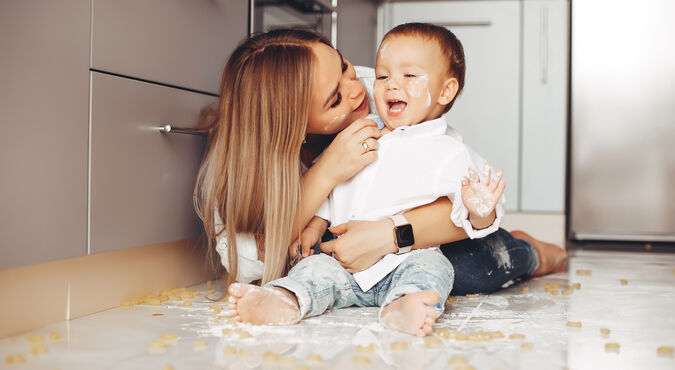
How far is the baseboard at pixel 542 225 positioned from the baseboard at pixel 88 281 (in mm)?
1423

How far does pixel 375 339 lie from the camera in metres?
1.10

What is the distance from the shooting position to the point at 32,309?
3.80 feet

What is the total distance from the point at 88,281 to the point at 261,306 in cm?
37

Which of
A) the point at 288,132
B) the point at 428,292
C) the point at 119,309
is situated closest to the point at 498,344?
the point at 428,292

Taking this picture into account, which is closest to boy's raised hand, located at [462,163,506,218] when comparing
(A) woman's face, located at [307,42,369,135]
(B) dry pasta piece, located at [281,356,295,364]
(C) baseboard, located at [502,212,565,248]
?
(A) woman's face, located at [307,42,369,135]

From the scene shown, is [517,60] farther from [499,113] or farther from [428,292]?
[428,292]

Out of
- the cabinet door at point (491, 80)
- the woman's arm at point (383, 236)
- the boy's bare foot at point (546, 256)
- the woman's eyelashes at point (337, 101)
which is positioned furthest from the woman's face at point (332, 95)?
the cabinet door at point (491, 80)

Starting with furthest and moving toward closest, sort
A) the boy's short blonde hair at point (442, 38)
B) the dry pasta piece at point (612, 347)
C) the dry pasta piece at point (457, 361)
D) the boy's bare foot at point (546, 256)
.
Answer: the boy's bare foot at point (546, 256) → the boy's short blonde hair at point (442, 38) → the dry pasta piece at point (612, 347) → the dry pasta piece at point (457, 361)

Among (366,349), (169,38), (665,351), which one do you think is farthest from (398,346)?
(169,38)

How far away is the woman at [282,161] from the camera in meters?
1.36

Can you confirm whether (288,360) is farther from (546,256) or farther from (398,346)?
(546,256)

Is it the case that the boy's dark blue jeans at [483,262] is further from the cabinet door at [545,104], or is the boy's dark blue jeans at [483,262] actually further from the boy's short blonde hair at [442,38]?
the cabinet door at [545,104]

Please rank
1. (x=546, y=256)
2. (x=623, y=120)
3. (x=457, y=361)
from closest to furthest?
(x=457, y=361) → (x=546, y=256) → (x=623, y=120)

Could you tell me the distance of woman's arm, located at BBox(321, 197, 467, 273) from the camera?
133 centimetres
